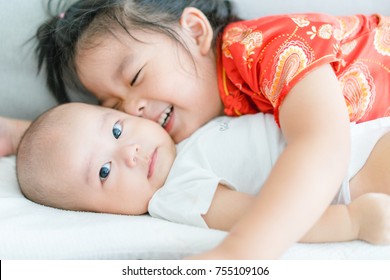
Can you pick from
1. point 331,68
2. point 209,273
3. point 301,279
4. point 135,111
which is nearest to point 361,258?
point 301,279

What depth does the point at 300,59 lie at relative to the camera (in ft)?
3.59

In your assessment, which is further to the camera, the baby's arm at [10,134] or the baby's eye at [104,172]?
the baby's arm at [10,134]

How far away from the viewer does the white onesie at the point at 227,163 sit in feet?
3.45

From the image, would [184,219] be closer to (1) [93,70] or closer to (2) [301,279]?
(2) [301,279]

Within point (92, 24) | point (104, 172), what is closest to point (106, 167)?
point (104, 172)

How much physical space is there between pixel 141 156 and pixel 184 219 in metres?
0.19

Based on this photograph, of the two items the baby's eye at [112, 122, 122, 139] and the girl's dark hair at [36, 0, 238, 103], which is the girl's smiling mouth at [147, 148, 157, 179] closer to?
the baby's eye at [112, 122, 122, 139]

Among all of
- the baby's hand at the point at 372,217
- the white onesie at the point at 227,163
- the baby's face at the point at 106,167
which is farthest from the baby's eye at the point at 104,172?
the baby's hand at the point at 372,217

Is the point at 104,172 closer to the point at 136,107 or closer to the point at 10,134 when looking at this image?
the point at 136,107

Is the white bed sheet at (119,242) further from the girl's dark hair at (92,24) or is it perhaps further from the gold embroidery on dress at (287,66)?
the girl's dark hair at (92,24)

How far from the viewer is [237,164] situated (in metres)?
1.13

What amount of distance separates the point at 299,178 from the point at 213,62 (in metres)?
0.52

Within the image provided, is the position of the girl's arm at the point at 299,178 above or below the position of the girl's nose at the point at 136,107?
above

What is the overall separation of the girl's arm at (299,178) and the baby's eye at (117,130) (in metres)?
0.36
